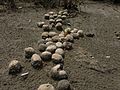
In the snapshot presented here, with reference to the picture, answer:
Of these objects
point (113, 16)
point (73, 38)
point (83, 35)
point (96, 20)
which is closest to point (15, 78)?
point (73, 38)

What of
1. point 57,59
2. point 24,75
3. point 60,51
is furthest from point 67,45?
point 24,75

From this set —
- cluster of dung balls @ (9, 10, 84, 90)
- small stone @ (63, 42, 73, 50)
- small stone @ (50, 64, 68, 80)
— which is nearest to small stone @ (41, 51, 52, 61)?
cluster of dung balls @ (9, 10, 84, 90)

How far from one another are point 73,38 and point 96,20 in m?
0.99

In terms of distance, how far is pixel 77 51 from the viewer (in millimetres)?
2557

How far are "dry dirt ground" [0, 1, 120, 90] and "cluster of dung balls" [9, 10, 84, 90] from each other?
0.06m

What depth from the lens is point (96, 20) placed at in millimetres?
3684

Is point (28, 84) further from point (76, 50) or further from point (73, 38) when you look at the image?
point (73, 38)

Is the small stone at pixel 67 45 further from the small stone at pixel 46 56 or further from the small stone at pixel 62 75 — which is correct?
the small stone at pixel 62 75

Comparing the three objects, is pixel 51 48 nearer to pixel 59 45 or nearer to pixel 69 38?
pixel 59 45

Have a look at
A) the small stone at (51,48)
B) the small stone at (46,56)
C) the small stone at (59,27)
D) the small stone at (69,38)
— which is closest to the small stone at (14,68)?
the small stone at (46,56)

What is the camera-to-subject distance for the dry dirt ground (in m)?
2.00

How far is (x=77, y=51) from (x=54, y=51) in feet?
1.15

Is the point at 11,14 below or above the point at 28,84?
above

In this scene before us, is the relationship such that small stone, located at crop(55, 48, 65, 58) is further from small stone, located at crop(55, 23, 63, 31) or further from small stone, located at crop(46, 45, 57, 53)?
small stone, located at crop(55, 23, 63, 31)
